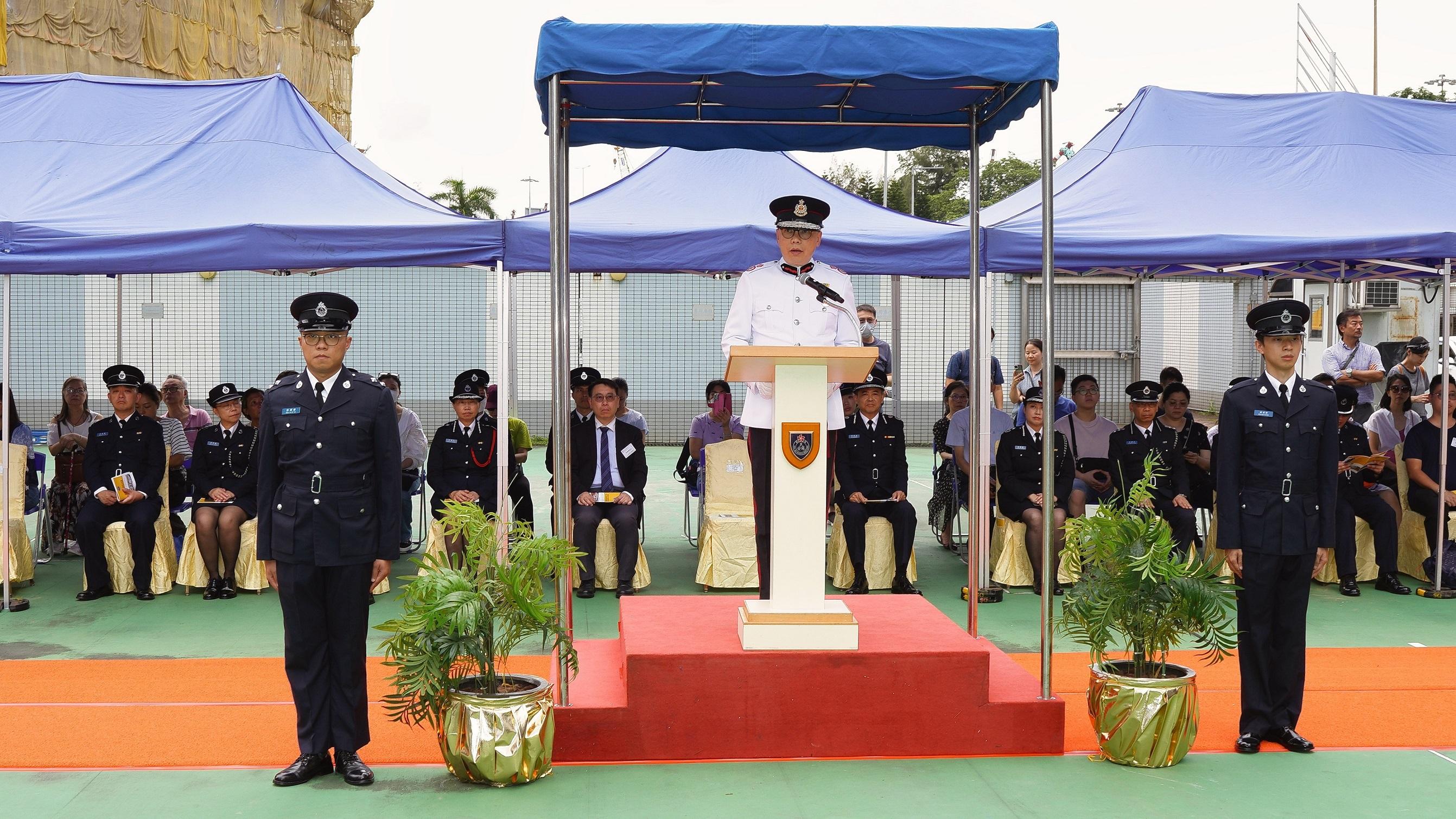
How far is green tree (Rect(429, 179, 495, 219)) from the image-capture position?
31.1 metres

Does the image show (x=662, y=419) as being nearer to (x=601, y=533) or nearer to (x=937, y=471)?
(x=937, y=471)

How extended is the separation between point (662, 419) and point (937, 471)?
8537mm

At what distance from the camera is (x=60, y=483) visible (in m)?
9.06

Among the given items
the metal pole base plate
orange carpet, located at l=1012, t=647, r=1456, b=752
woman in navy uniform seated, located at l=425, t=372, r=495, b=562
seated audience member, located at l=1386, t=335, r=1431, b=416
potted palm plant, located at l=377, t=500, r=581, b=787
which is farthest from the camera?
seated audience member, located at l=1386, t=335, r=1431, b=416

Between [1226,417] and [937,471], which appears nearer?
[1226,417]

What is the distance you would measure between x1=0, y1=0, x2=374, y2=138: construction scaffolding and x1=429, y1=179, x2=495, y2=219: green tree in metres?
3.70

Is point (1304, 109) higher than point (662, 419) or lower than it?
higher

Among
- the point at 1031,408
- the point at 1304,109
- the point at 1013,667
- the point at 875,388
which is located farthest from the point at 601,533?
the point at 1304,109

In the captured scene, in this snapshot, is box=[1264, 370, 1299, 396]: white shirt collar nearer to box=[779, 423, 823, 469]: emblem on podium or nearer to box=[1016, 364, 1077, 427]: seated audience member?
box=[779, 423, 823, 469]: emblem on podium

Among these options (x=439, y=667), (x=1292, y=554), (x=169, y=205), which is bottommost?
(x=439, y=667)

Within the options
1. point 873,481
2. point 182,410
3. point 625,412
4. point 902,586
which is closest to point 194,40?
point 182,410

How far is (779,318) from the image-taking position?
500 cm

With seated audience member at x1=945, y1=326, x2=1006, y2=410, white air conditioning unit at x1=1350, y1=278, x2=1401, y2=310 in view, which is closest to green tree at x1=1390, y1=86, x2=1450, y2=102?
white air conditioning unit at x1=1350, y1=278, x2=1401, y2=310

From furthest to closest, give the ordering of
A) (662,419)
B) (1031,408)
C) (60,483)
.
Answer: (662,419) < (60,483) < (1031,408)
